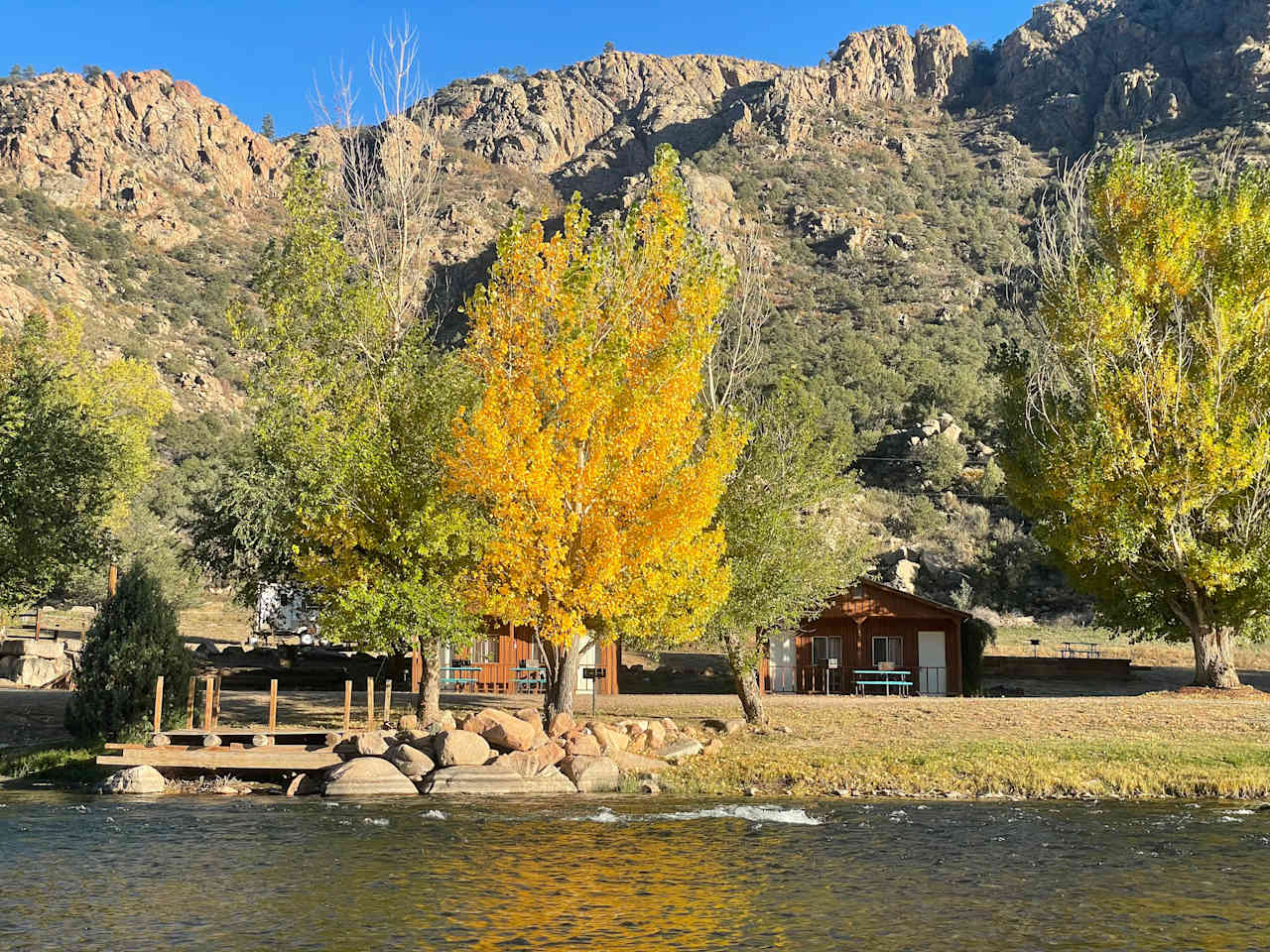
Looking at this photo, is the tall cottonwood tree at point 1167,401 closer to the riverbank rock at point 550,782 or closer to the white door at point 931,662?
the white door at point 931,662

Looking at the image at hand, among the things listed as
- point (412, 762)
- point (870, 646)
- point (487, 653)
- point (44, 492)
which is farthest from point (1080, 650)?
point (44, 492)

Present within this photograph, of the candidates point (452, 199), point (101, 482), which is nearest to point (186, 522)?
point (101, 482)

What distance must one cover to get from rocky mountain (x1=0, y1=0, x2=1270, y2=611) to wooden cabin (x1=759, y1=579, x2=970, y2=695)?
25375 mm

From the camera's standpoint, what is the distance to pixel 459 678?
138 ft

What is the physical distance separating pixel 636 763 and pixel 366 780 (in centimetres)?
579

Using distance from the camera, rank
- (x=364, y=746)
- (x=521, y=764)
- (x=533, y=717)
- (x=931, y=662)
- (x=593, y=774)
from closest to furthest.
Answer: (x=593, y=774) → (x=521, y=764) → (x=364, y=746) → (x=533, y=717) → (x=931, y=662)

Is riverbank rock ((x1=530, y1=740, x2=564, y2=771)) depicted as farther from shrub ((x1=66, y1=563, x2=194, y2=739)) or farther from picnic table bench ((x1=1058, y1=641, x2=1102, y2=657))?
picnic table bench ((x1=1058, y1=641, x2=1102, y2=657))

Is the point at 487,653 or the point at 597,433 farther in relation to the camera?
the point at 487,653

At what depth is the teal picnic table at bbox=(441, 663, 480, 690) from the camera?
137 ft

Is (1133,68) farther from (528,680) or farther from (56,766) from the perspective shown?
(56,766)

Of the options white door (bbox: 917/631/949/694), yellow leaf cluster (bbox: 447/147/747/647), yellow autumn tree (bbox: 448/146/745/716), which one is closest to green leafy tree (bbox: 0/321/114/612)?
yellow autumn tree (bbox: 448/146/745/716)

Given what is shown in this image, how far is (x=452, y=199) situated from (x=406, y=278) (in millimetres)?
91300

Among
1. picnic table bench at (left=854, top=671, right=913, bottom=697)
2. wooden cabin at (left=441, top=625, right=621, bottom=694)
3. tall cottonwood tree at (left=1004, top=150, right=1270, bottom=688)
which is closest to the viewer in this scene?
tall cottonwood tree at (left=1004, top=150, right=1270, bottom=688)

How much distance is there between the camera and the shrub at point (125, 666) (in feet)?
88.6
